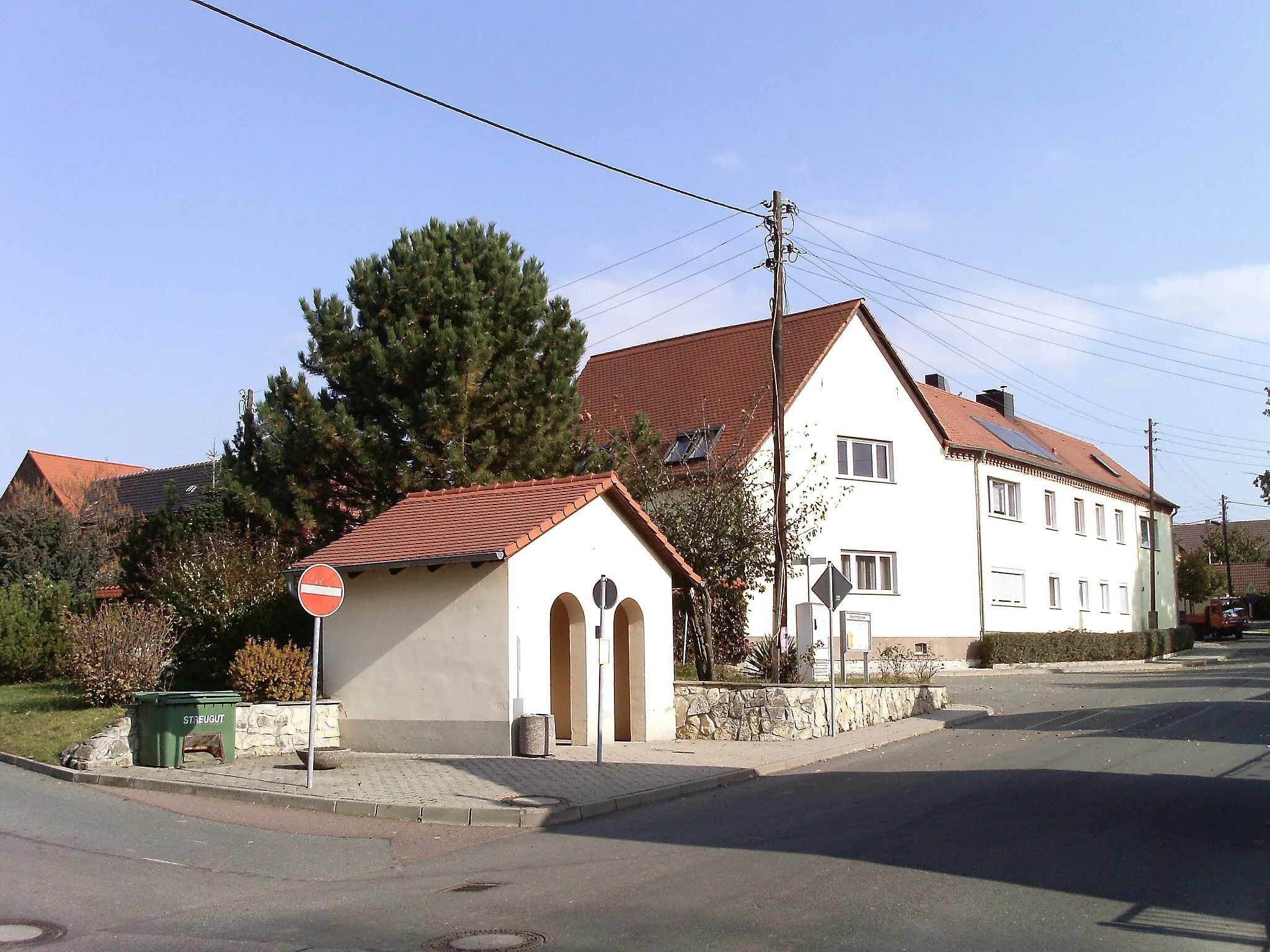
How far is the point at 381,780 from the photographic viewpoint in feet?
45.2

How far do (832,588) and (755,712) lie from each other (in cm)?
237

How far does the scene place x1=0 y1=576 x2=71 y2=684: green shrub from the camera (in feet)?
78.4

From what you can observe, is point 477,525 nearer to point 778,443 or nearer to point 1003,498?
point 778,443

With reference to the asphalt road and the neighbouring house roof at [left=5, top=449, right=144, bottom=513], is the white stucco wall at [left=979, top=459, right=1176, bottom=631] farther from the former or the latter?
the neighbouring house roof at [left=5, top=449, right=144, bottom=513]

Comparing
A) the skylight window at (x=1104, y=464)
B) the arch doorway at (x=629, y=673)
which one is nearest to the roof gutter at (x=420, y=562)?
the arch doorway at (x=629, y=673)

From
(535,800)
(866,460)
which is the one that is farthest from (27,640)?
(866,460)

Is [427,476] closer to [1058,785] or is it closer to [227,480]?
[227,480]

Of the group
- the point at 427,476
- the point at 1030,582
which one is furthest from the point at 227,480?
the point at 1030,582

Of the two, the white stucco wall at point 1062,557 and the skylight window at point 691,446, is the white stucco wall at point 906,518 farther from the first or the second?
the skylight window at point 691,446

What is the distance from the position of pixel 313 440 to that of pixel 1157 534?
43.6 m

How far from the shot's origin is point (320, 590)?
1380 cm

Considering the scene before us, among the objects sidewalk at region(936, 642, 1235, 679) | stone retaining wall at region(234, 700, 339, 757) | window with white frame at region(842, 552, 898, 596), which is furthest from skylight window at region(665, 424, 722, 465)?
stone retaining wall at region(234, 700, 339, 757)

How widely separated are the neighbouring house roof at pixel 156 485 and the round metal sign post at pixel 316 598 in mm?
36843

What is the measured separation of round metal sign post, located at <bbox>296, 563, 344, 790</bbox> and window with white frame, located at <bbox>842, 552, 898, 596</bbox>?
66.7ft
